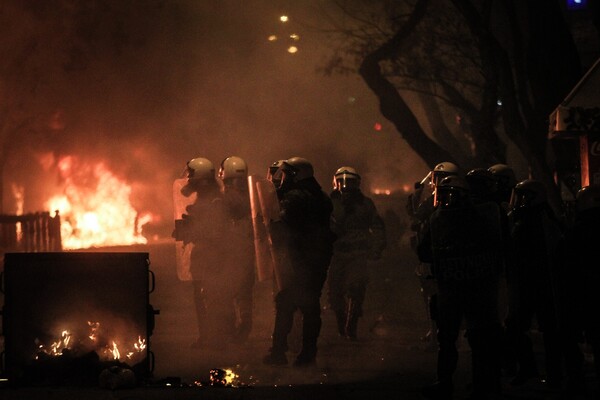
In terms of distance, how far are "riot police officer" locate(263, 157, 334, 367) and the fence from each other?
15.1 meters

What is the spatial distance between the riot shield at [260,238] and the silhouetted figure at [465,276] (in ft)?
11.4

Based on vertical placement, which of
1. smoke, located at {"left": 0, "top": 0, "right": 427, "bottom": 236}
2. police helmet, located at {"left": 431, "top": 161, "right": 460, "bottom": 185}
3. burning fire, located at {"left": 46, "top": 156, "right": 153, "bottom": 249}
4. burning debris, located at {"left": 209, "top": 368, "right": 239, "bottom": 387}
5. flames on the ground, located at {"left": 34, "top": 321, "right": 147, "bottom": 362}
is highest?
smoke, located at {"left": 0, "top": 0, "right": 427, "bottom": 236}

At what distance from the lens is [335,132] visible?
53062 mm

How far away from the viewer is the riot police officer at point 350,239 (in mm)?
12625

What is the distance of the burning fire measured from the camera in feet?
119

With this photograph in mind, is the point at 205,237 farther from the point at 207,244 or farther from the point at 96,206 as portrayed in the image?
the point at 96,206

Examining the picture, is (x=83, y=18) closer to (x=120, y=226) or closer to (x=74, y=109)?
(x=74, y=109)

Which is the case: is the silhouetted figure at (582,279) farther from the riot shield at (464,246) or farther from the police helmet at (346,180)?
the police helmet at (346,180)

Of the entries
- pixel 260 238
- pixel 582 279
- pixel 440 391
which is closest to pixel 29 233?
pixel 260 238

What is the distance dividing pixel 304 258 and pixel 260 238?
41.4 inches

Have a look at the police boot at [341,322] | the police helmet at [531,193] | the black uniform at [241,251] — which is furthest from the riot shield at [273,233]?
the police helmet at [531,193]

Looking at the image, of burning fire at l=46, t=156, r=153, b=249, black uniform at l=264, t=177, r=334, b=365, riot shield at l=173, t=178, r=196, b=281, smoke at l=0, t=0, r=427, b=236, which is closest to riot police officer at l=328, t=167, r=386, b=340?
riot shield at l=173, t=178, r=196, b=281

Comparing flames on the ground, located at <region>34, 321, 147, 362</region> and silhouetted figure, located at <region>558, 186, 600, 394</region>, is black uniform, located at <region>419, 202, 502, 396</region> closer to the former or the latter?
silhouetted figure, located at <region>558, 186, 600, 394</region>

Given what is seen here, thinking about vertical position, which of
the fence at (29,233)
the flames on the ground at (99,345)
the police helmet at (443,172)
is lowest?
the flames on the ground at (99,345)
